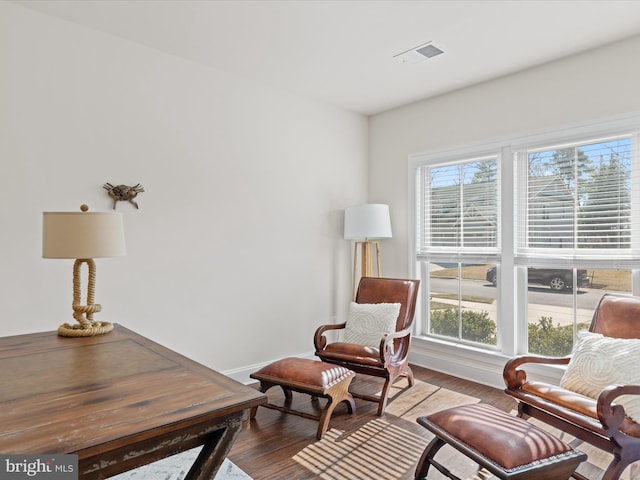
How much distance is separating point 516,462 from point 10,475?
182 centimetres

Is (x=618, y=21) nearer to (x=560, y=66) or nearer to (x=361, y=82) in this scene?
(x=560, y=66)

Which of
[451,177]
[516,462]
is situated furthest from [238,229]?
[516,462]

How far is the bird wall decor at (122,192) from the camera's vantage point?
3021 millimetres

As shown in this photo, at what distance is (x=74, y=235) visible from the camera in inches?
80.8

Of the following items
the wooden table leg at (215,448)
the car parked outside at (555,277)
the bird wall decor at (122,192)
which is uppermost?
the bird wall decor at (122,192)

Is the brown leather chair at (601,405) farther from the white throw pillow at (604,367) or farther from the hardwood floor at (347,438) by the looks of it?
the hardwood floor at (347,438)

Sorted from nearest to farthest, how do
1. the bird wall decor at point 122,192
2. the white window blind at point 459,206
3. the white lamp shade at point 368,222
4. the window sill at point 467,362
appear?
the bird wall decor at point 122,192 → the window sill at point 467,362 → the white window blind at point 459,206 → the white lamp shade at point 368,222

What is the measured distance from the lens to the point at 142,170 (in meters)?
3.19

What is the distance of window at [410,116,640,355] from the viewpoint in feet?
10.4

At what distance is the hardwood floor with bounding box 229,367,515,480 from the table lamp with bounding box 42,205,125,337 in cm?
121

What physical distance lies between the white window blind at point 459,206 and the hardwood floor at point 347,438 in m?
1.41

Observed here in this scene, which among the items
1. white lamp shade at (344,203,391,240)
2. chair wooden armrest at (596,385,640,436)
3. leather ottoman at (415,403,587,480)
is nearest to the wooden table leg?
leather ottoman at (415,403,587,480)

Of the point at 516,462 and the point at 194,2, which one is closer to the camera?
the point at 516,462

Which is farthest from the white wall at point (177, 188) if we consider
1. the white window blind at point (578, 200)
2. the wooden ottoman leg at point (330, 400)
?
the white window blind at point (578, 200)
